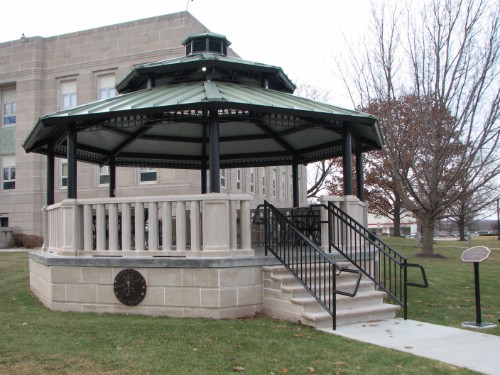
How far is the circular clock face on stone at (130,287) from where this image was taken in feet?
27.3

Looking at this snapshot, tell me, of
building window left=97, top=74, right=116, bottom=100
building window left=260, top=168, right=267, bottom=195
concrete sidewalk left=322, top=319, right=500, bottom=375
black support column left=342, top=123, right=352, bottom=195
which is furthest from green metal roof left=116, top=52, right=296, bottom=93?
building window left=260, top=168, right=267, bottom=195

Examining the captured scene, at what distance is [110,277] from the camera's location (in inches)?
336

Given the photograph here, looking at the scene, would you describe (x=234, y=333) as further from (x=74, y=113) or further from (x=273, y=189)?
(x=273, y=189)

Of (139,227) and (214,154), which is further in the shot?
(139,227)

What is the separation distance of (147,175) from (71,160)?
14728 millimetres

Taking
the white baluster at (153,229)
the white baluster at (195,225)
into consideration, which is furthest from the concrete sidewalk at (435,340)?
the white baluster at (153,229)

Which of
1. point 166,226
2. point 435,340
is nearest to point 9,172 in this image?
point 166,226

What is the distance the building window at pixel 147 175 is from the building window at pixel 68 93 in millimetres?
6588

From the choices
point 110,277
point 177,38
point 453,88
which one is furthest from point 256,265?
point 177,38

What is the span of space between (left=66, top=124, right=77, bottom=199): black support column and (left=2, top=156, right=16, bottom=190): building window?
830 inches

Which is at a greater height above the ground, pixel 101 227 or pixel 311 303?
pixel 101 227

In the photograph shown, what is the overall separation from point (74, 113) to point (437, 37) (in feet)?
42.6

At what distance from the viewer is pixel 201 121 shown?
909 centimetres

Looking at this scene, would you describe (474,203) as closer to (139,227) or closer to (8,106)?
(139,227)
